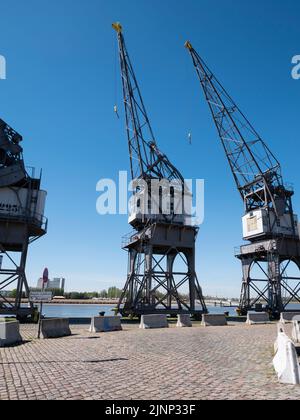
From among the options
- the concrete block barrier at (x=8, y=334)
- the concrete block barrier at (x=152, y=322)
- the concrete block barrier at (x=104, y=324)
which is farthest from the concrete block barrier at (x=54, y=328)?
the concrete block barrier at (x=152, y=322)

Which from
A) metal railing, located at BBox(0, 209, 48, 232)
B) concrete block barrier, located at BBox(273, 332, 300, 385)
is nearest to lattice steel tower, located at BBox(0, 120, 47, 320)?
metal railing, located at BBox(0, 209, 48, 232)

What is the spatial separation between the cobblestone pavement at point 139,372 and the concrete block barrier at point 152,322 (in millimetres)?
8730

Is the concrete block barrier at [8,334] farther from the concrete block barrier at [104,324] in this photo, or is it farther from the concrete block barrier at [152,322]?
the concrete block barrier at [152,322]

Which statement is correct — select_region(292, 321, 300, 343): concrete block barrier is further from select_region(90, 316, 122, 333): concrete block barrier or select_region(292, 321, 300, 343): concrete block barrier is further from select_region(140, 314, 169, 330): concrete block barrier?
select_region(90, 316, 122, 333): concrete block barrier

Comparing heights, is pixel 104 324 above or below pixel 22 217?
below

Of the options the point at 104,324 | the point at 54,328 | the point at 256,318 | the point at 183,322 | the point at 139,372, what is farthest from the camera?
the point at 256,318

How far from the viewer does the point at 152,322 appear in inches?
893

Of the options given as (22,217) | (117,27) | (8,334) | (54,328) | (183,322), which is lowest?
(183,322)

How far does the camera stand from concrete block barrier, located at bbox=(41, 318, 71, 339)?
1645 cm

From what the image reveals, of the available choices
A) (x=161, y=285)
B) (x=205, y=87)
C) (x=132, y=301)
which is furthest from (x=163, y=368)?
(x=205, y=87)

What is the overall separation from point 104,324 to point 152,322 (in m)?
3.91

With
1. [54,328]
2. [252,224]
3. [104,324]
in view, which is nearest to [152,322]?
[104,324]

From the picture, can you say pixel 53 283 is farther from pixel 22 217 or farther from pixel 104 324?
pixel 22 217

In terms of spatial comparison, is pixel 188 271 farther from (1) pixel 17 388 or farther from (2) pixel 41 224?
(1) pixel 17 388
